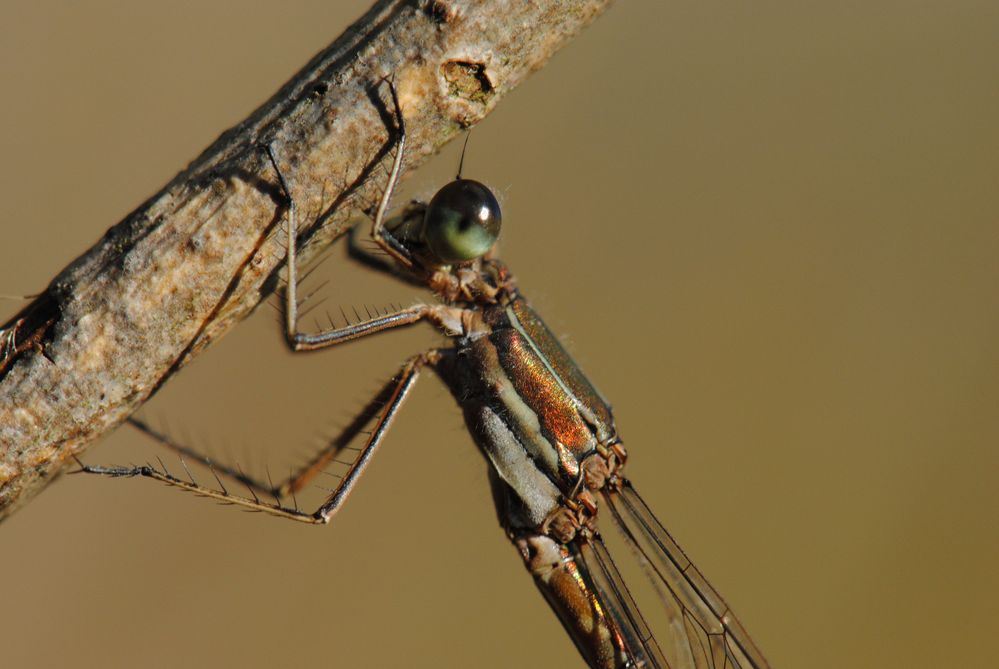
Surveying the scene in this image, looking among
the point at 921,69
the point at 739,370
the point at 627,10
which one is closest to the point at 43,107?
the point at 627,10

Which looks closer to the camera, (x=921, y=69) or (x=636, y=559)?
(x=636, y=559)

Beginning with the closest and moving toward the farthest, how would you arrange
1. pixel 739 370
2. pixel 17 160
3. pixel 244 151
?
pixel 244 151 → pixel 17 160 → pixel 739 370

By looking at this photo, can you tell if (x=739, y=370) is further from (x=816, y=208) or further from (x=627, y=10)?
(x=627, y=10)

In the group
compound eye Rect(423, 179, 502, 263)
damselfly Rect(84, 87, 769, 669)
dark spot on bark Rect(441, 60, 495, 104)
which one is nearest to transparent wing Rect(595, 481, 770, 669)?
damselfly Rect(84, 87, 769, 669)

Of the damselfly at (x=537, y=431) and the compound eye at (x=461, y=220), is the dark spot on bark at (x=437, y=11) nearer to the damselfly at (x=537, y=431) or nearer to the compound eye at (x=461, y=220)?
the compound eye at (x=461, y=220)

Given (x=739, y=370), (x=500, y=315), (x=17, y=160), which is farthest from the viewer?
(x=739, y=370)

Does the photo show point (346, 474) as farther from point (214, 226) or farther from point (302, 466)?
point (214, 226)

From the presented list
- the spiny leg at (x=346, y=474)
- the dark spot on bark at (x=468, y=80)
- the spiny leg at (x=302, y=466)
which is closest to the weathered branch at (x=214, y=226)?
the dark spot on bark at (x=468, y=80)
